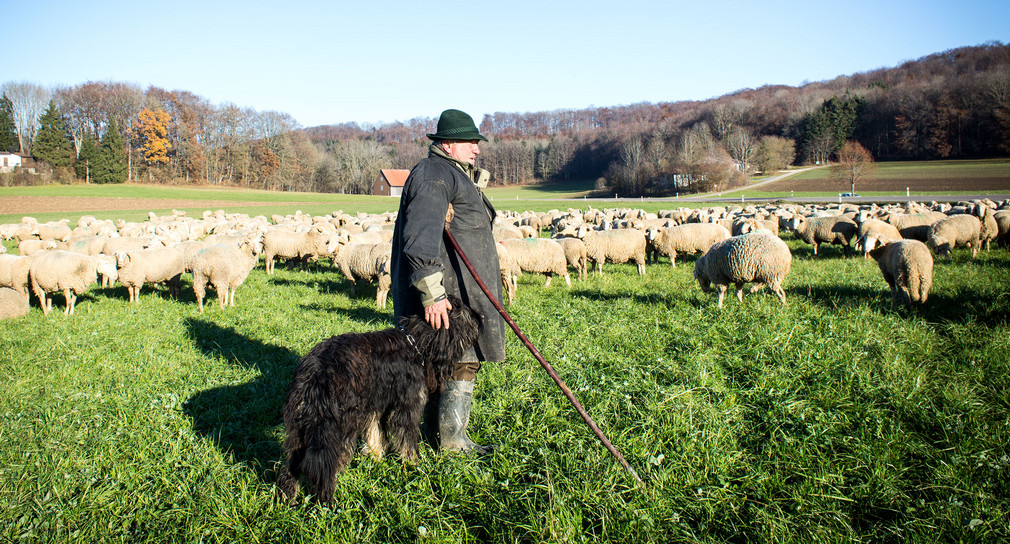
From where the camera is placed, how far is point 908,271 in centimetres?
781

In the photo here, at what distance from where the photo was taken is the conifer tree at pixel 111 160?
210ft

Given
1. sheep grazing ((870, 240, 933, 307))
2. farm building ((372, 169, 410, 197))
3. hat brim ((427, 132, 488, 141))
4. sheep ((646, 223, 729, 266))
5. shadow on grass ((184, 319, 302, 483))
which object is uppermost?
farm building ((372, 169, 410, 197))

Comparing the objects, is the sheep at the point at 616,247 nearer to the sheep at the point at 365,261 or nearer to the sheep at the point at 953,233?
the sheep at the point at 365,261

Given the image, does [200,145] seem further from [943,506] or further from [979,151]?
[979,151]

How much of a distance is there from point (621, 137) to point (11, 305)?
100649mm

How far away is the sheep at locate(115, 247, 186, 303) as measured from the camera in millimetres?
10305

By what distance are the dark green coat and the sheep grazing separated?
7465 mm

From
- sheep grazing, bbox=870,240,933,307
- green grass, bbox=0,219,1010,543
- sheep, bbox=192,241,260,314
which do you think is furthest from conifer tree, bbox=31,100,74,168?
sheep grazing, bbox=870,240,933,307

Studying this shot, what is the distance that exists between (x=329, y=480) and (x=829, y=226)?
17.4 meters

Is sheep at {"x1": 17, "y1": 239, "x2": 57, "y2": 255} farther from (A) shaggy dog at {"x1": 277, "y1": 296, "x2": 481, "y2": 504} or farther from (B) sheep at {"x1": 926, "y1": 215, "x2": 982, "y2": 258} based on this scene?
(B) sheep at {"x1": 926, "y1": 215, "x2": 982, "y2": 258}

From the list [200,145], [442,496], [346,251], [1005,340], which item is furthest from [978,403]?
[200,145]

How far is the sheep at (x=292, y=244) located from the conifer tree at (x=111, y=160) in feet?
218

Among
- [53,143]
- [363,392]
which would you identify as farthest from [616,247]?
[53,143]

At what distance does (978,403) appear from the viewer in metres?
4.00
